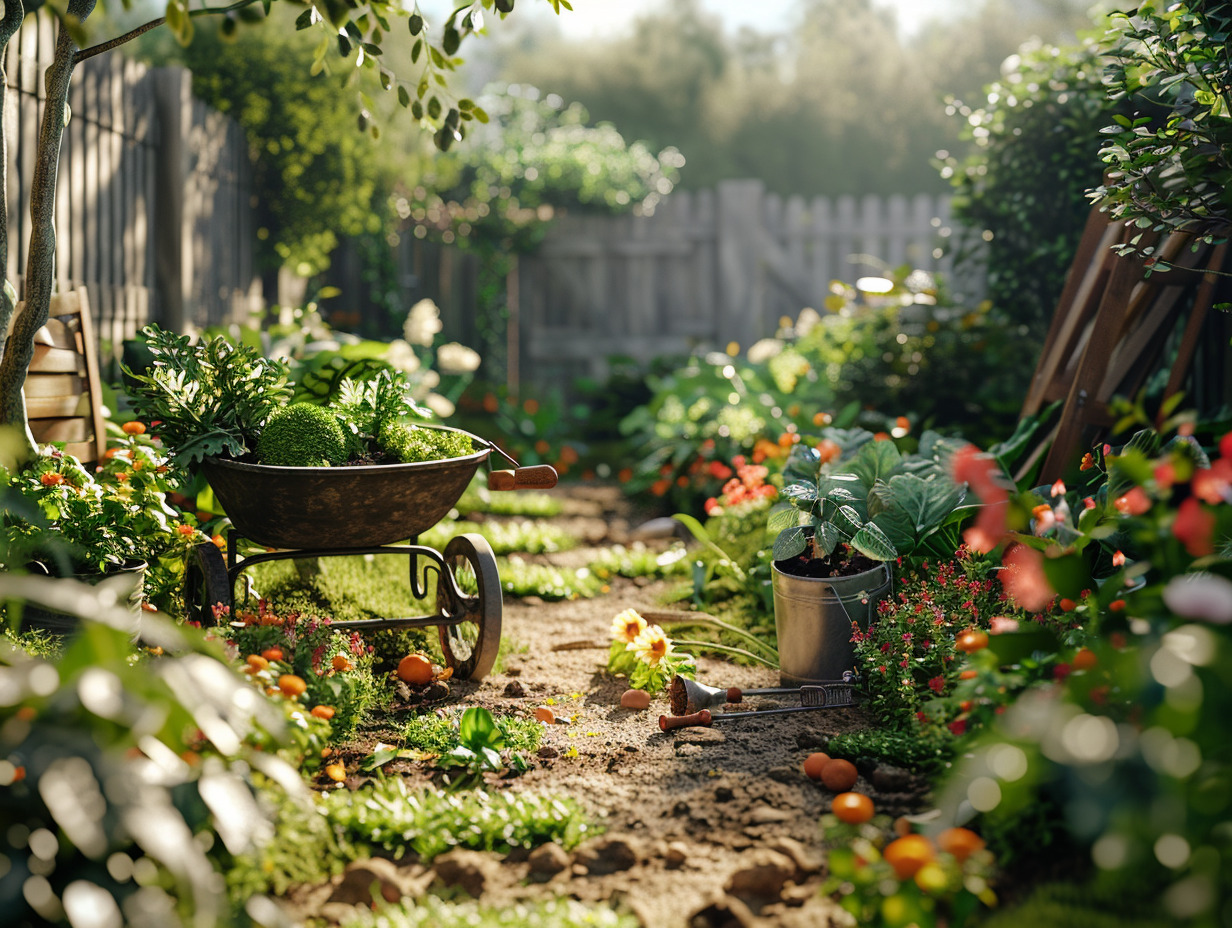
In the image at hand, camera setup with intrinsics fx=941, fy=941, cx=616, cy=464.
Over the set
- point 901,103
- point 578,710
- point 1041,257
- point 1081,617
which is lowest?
point 578,710

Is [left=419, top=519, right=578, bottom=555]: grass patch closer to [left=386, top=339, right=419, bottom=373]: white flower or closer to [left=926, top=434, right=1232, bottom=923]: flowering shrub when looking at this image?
[left=386, top=339, right=419, bottom=373]: white flower

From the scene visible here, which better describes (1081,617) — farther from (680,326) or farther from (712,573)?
(680,326)

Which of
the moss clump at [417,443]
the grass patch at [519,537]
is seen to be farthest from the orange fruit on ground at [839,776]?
the grass patch at [519,537]

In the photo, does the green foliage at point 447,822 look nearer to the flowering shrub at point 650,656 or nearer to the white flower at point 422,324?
the flowering shrub at point 650,656

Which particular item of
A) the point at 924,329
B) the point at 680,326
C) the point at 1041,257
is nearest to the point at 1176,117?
the point at 1041,257

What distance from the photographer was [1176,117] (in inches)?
101

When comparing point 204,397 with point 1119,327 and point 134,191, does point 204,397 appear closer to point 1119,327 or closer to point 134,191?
point 134,191

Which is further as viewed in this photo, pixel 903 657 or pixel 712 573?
pixel 712 573

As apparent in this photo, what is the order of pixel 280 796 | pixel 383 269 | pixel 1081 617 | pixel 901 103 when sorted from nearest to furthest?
pixel 280 796 → pixel 1081 617 → pixel 383 269 → pixel 901 103

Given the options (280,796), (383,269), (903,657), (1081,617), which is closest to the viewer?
(280,796)

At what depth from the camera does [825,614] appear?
279cm

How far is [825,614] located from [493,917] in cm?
152

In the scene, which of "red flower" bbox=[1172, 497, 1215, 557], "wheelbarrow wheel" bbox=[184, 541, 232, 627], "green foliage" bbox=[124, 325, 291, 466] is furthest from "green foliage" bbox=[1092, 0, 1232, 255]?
"wheelbarrow wheel" bbox=[184, 541, 232, 627]

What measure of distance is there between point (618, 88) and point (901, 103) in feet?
16.6
